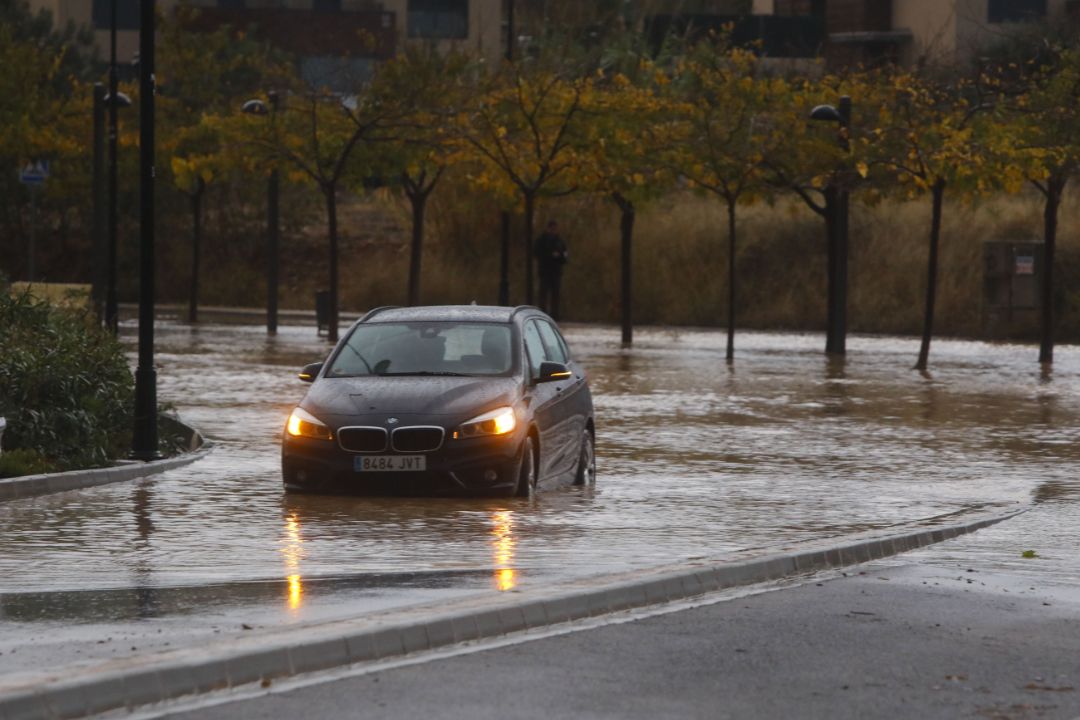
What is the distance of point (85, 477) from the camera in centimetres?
1697

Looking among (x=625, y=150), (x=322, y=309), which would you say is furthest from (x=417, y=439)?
(x=322, y=309)

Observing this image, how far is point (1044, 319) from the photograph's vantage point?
123 ft

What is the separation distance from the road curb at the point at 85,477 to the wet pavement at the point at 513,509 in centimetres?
21

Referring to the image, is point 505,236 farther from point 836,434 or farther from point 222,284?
point 836,434

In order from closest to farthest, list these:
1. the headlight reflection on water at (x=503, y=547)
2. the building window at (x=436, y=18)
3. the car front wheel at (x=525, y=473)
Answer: the headlight reflection on water at (x=503, y=547) < the car front wheel at (x=525, y=473) < the building window at (x=436, y=18)

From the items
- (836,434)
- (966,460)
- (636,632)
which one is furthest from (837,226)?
(636,632)

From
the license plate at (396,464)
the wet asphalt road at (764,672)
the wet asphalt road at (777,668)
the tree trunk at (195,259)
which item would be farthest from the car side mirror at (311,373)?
the tree trunk at (195,259)

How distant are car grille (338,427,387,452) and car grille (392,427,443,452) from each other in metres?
0.09

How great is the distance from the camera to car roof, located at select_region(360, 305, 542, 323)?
1730 centimetres

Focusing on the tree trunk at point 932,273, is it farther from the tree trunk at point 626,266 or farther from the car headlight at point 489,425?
the car headlight at point 489,425

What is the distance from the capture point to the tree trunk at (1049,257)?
3569 cm

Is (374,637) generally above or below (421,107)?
below

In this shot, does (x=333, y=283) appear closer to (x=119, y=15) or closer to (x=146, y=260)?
(x=146, y=260)

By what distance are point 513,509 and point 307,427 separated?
166cm
